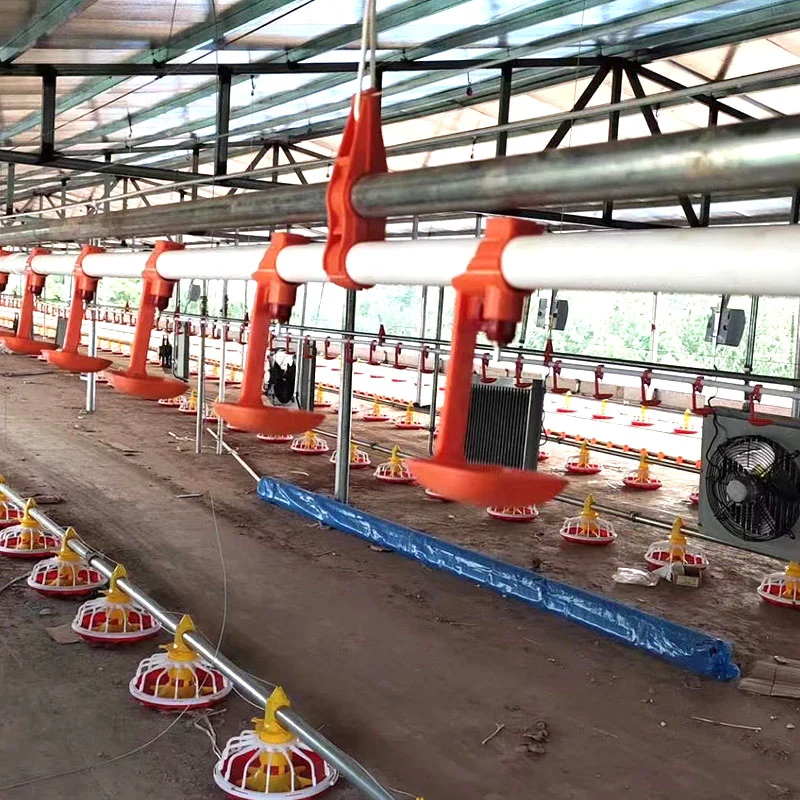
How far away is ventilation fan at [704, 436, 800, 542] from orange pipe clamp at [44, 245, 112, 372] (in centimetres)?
432

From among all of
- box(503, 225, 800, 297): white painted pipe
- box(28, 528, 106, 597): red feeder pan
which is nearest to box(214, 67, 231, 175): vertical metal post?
box(28, 528, 106, 597): red feeder pan

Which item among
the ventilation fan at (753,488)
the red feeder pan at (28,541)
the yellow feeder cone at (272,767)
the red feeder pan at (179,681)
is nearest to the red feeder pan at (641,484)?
the ventilation fan at (753,488)

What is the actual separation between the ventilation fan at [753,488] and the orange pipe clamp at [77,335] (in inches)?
170

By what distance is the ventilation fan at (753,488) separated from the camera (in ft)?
19.4

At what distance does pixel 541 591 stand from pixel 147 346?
189 inches

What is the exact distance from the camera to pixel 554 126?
29.0 feet

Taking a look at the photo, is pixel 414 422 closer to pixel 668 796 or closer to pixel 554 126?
pixel 554 126

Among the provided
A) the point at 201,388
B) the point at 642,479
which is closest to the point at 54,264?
the point at 201,388

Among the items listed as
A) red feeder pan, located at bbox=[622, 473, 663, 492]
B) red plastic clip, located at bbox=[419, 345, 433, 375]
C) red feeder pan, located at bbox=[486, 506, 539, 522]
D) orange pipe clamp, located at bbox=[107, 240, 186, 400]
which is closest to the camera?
orange pipe clamp, located at bbox=[107, 240, 186, 400]

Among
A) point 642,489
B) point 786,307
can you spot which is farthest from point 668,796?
point 786,307

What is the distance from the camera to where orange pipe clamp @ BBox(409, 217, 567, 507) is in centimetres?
146

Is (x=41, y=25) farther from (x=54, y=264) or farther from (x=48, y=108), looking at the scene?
(x=54, y=264)

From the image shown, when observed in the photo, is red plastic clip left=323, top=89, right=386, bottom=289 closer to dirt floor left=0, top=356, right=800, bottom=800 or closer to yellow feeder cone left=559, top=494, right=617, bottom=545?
dirt floor left=0, top=356, right=800, bottom=800

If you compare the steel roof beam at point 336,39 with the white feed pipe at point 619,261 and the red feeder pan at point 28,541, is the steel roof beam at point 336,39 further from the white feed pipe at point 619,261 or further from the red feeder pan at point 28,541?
the white feed pipe at point 619,261
